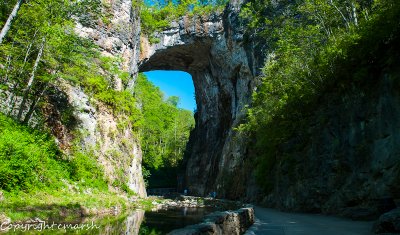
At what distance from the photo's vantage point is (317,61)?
1741cm

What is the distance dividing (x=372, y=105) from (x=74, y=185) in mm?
15055

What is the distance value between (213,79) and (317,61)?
32.5 metres

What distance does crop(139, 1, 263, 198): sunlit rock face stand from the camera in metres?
37.8

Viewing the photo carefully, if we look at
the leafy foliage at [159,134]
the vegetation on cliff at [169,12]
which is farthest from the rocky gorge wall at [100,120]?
the leafy foliage at [159,134]

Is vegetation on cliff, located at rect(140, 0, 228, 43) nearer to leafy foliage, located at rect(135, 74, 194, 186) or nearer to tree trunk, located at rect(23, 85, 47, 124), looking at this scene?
leafy foliage, located at rect(135, 74, 194, 186)

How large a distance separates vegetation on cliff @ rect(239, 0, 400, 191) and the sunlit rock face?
29.9 feet

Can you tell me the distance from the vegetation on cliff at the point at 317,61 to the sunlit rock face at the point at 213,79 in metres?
9.11

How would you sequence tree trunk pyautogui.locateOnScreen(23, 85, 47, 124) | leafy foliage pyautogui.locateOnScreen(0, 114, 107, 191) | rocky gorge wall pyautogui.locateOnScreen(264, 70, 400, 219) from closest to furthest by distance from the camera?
rocky gorge wall pyautogui.locateOnScreen(264, 70, 400, 219) → leafy foliage pyautogui.locateOnScreen(0, 114, 107, 191) → tree trunk pyautogui.locateOnScreen(23, 85, 47, 124)

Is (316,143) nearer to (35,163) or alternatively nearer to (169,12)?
(35,163)

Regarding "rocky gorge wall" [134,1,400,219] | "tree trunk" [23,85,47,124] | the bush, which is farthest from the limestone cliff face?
"rocky gorge wall" [134,1,400,219]

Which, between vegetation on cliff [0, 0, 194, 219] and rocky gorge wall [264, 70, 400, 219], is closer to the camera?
rocky gorge wall [264, 70, 400, 219]

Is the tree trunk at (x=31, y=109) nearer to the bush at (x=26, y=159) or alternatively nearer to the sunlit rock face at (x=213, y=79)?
the bush at (x=26, y=159)

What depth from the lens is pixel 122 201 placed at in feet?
61.7

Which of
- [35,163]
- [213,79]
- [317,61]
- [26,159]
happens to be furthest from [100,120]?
[213,79]
